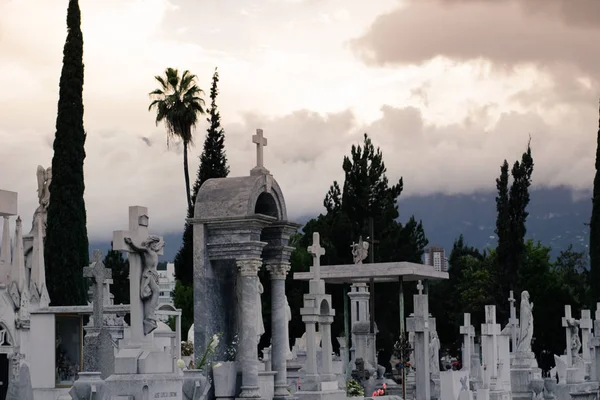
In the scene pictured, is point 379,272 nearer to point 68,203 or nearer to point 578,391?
point 578,391

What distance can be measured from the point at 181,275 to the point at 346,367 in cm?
1927

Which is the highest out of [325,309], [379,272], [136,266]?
[379,272]

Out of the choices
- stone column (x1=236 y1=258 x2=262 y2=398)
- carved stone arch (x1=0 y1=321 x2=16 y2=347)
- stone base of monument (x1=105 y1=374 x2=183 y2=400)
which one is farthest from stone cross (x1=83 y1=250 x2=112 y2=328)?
stone base of monument (x1=105 y1=374 x2=183 y2=400)

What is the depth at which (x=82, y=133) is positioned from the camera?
1334 inches

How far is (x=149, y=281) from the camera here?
14.1 m

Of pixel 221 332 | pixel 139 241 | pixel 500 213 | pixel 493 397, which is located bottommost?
pixel 493 397

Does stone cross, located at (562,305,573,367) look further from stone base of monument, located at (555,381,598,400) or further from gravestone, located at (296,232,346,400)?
gravestone, located at (296,232,346,400)

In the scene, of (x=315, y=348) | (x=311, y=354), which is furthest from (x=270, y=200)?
(x=315, y=348)

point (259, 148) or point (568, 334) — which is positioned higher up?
point (259, 148)

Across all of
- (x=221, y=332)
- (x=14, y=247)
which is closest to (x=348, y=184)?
(x=14, y=247)

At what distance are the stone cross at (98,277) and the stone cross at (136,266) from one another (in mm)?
7002

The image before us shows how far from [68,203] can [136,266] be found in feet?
64.0

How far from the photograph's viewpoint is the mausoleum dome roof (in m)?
16.5

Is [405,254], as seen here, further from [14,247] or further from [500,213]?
[14,247]
